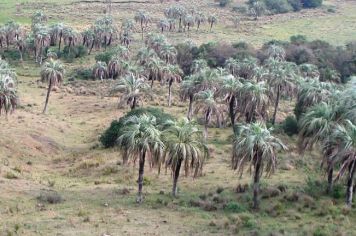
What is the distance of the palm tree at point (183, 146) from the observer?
131 ft

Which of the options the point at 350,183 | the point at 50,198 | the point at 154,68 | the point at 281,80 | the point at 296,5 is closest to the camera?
the point at 350,183

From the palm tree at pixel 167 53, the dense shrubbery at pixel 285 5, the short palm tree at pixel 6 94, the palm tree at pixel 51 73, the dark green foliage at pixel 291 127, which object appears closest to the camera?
the short palm tree at pixel 6 94

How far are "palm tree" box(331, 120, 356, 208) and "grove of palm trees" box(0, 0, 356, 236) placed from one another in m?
0.12

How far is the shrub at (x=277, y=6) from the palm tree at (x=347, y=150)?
13689 cm

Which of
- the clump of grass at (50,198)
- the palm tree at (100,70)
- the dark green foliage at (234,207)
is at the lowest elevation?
the palm tree at (100,70)

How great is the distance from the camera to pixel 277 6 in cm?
17225

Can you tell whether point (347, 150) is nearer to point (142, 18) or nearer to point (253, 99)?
point (253, 99)

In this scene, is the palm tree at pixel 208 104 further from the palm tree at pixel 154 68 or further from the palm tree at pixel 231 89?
the palm tree at pixel 154 68

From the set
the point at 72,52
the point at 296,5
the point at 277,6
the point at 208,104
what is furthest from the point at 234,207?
the point at 296,5

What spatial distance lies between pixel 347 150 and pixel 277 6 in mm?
140612

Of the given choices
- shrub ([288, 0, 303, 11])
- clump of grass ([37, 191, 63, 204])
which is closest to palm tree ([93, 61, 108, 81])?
clump of grass ([37, 191, 63, 204])

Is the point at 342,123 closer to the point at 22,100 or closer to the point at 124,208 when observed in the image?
the point at 124,208

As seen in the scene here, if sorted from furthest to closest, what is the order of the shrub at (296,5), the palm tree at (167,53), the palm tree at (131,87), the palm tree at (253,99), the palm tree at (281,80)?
1. the shrub at (296,5)
2. the palm tree at (167,53)
3. the palm tree at (281,80)
4. the palm tree at (131,87)
5. the palm tree at (253,99)

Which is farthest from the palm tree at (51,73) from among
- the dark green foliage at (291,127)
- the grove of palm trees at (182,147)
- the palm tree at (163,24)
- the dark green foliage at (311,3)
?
the dark green foliage at (311,3)
